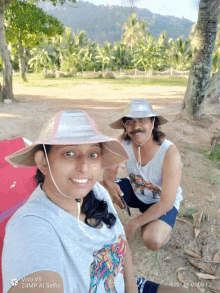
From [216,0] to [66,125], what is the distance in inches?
209

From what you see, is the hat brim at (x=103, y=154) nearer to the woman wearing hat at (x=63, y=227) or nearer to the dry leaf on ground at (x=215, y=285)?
the woman wearing hat at (x=63, y=227)

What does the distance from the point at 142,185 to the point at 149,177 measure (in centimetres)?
13

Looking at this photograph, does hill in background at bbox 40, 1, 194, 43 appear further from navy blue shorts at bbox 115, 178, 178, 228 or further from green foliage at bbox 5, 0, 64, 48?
navy blue shorts at bbox 115, 178, 178, 228

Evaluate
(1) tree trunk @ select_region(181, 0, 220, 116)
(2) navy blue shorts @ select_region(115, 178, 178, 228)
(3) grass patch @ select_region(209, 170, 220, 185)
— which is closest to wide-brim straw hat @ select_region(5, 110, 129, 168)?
(2) navy blue shorts @ select_region(115, 178, 178, 228)

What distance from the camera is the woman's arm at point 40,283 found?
732 millimetres

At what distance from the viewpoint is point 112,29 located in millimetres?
114438

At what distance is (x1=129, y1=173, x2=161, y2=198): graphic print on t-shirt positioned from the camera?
80.3 inches

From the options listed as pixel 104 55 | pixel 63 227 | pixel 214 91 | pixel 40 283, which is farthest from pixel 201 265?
pixel 104 55

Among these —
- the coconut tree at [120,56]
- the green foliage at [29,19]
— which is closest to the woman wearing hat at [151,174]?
A: the green foliage at [29,19]

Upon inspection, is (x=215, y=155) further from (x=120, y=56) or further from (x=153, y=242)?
(x=120, y=56)

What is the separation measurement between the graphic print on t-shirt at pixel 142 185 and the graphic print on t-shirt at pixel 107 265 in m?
0.88

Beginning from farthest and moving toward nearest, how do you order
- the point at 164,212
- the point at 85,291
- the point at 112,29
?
the point at 112,29
the point at 164,212
the point at 85,291

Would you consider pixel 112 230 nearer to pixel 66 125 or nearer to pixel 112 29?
pixel 66 125

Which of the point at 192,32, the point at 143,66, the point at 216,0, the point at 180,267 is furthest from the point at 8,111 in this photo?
the point at 143,66
